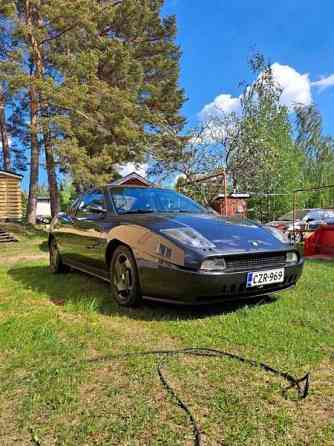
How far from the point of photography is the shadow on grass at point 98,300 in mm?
3074

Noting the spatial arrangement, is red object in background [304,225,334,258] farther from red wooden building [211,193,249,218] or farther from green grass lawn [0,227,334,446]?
red wooden building [211,193,249,218]

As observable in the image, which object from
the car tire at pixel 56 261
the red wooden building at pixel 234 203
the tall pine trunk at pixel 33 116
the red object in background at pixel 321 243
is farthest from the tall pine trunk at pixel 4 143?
the red object in background at pixel 321 243

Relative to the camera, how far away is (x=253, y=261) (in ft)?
9.36

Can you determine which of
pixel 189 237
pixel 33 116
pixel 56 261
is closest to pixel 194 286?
pixel 189 237

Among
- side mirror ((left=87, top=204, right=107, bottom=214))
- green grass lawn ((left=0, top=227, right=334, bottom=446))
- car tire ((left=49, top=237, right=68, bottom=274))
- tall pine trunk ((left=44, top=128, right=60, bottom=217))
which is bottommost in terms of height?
green grass lawn ((left=0, top=227, right=334, bottom=446))

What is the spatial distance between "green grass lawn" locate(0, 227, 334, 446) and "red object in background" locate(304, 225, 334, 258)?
3485 millimetres

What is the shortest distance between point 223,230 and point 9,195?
16971 millimetres

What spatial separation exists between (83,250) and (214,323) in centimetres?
208

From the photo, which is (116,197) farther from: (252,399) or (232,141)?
(232,141)

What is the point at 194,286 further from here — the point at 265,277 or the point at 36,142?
the point at 36,142

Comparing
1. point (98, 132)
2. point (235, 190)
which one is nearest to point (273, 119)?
point (235, 190)

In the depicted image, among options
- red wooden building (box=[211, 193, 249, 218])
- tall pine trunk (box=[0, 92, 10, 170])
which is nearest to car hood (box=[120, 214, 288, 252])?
red wooden building (box=[211, 193, 249, 218])

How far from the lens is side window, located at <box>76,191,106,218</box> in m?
3.96

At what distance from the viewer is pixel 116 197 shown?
3.93 m
